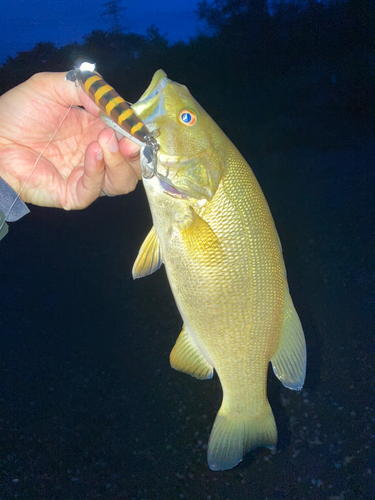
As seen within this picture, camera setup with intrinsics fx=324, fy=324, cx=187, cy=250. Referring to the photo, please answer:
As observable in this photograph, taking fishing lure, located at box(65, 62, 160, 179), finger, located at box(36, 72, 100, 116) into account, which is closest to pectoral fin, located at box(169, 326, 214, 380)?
fishing lure, located at box(65, 62, 160, 179)

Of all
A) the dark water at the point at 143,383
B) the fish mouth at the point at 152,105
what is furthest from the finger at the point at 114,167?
the dark water at the point at 143,383

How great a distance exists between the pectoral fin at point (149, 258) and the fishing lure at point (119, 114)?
0.30 m

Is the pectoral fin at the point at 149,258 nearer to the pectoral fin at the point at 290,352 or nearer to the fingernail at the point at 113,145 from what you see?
the fingernail at the point at 113,145

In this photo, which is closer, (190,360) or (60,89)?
(190,360)

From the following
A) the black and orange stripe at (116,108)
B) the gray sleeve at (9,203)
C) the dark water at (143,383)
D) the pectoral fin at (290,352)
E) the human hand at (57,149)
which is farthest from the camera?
the dark water at (143,383)

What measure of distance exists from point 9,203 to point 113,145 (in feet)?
2.25

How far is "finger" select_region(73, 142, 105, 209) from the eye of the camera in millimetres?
1408

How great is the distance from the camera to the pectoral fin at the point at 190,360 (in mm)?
1393

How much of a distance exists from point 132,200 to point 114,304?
2.22m

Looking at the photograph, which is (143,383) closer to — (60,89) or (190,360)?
(190,360)

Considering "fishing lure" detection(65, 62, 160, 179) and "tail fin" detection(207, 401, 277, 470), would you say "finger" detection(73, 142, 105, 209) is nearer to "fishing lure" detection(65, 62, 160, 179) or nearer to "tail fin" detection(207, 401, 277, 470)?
"fishing lure" detection(65, 62, 160, 179)

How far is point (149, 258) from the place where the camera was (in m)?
1.37

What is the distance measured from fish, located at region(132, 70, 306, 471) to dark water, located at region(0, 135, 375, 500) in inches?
73.0

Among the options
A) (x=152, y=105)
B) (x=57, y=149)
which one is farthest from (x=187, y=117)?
(x=57, y=149)
